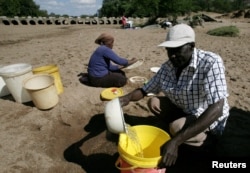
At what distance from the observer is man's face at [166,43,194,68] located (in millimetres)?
1896

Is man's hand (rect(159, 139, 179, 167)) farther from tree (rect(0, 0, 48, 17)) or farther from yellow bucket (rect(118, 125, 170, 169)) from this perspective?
tree (rect(0, 0, 48, 17))

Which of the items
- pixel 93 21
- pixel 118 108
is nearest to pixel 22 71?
pixel 118 108

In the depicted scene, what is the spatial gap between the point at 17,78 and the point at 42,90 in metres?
0.55

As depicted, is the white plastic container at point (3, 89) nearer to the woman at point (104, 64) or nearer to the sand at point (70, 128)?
the sand at point (70, 128)

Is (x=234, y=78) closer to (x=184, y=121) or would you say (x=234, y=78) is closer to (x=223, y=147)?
(x=223, y=147)

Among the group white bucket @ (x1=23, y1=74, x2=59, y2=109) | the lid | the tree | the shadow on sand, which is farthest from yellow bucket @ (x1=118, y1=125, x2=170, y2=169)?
the tree

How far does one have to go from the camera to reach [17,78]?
12.0 feet

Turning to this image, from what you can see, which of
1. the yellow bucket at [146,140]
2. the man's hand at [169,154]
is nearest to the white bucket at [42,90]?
the yellow bucket at [146,140]

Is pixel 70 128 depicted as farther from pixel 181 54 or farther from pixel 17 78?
pixel 181 54

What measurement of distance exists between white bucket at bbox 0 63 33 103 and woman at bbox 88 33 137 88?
1074mm

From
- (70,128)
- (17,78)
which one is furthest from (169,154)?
(17,78)

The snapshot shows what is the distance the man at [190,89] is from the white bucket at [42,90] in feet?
5.37

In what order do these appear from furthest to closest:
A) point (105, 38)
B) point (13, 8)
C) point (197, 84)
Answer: point (13, 8), point (105, 38), point (197, 84)

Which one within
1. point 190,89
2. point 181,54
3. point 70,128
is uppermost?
point 181,54
